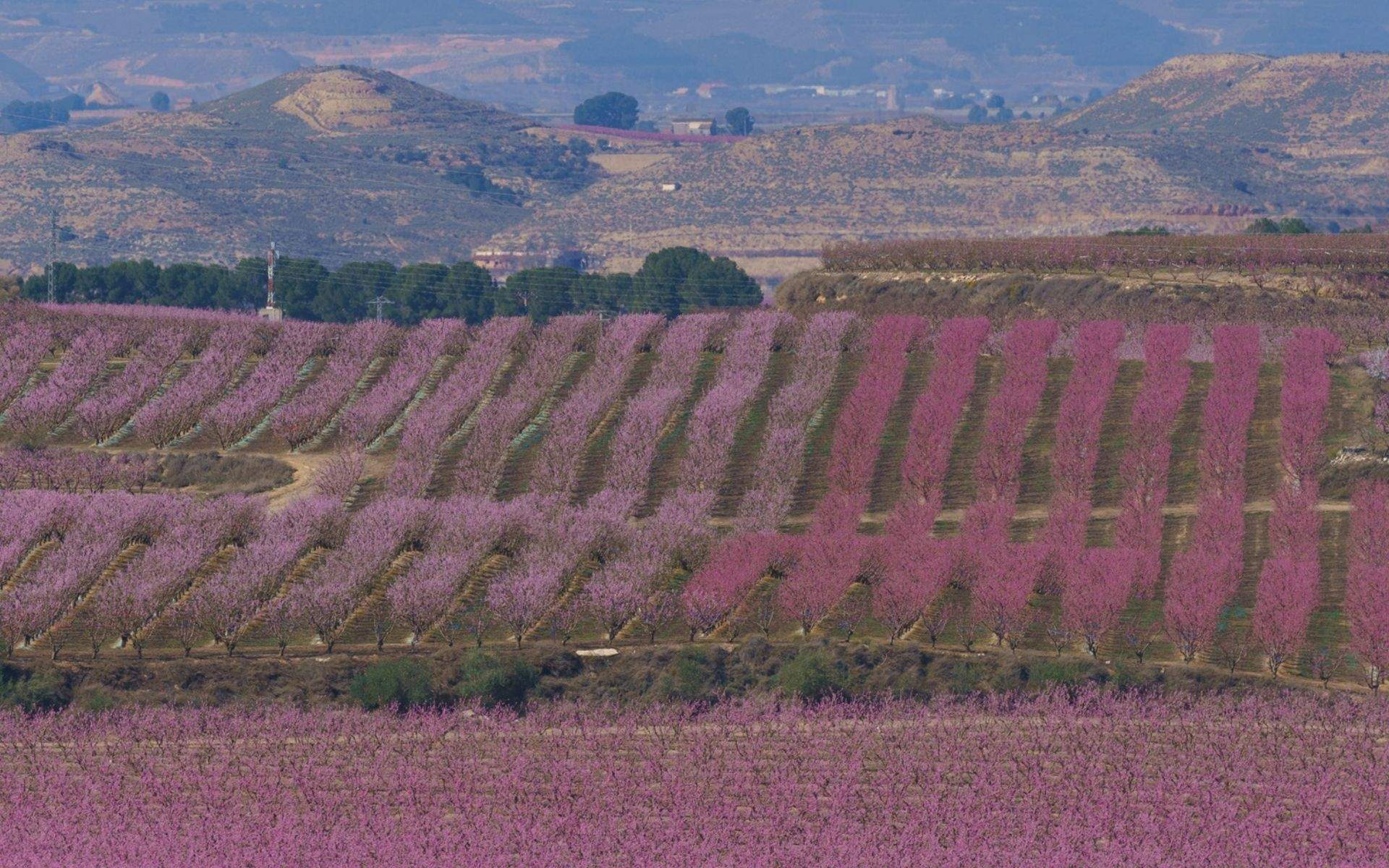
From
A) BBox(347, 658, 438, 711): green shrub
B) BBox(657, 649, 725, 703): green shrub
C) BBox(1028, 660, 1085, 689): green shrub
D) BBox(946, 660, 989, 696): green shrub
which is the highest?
BBox(1028, 660, 1085, 689): green shrub

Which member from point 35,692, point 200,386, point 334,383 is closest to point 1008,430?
point 334,383

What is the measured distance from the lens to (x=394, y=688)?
62.8m

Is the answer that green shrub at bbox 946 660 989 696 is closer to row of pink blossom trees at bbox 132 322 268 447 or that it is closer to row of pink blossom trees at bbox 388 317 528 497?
row of pink blossom trees at bbox 388 317 528 497

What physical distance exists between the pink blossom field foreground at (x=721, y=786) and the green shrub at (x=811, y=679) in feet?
6.74

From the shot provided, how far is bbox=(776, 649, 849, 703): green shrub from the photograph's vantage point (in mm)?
62219

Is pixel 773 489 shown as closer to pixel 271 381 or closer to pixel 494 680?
pixel 494 680

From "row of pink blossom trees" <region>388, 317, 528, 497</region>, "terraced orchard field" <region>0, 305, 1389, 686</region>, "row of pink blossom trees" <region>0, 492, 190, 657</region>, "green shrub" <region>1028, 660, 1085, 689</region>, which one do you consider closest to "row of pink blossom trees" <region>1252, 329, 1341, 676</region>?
"terraced orchard field" <region>0, 305, 1389, 686</region>

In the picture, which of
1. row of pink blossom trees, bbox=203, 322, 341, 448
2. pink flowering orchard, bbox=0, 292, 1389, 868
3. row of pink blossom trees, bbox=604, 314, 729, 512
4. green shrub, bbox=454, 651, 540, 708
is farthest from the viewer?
row of pink blossom trees, bbox=203, 322, 341, 448

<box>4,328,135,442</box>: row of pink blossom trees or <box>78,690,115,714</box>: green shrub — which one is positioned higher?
<box>4,328,135,442</box>: row of pink blossom trees

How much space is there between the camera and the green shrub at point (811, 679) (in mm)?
62219

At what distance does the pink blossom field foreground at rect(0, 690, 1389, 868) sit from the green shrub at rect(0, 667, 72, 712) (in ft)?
5.39

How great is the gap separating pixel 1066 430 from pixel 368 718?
106ft

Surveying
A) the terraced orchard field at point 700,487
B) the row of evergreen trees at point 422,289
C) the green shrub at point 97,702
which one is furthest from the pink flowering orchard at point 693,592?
the row of evergreen trees at point 422,289

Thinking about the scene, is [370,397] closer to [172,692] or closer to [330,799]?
[172,692]
